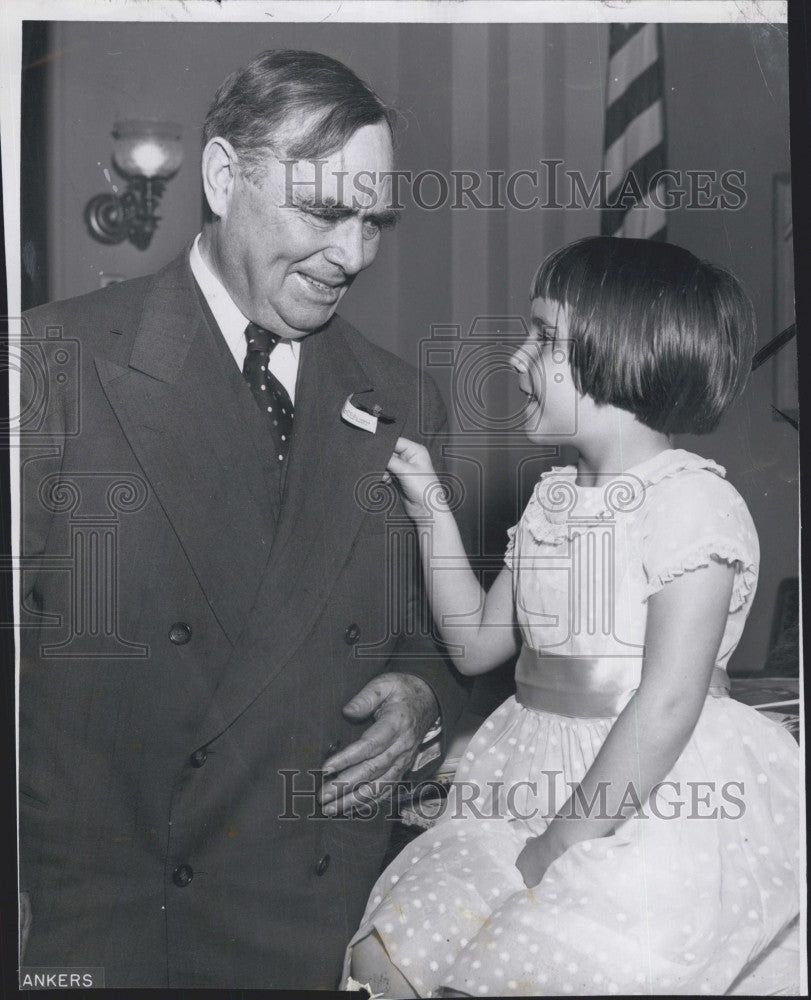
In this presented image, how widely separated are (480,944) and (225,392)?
0.96 m

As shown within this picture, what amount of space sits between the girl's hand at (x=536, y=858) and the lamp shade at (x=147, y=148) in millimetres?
1245

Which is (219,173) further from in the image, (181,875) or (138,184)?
(181,875)

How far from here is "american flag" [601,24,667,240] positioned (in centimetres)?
190

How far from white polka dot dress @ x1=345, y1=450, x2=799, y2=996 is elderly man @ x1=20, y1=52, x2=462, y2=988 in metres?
0.14

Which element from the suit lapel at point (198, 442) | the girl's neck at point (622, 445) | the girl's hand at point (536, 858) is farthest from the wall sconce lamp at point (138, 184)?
the girl's hand at point (536, 858)

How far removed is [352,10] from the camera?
6.26ft

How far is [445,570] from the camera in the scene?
1.90m

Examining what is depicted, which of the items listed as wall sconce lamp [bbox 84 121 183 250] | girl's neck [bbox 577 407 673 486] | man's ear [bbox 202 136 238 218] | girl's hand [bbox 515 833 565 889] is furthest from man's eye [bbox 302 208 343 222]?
girl's hand [bbox 515 833 565 889]

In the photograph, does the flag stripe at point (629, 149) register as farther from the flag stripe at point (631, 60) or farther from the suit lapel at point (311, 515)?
the suit lapel at point (311, 515)

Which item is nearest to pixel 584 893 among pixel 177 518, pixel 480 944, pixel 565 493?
pixel 480 944

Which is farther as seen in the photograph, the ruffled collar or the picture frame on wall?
the picture frame on wall

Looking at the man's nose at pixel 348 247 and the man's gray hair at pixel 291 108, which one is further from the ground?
the man's gray hair at pixel 291 108

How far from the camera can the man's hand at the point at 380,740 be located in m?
1.90

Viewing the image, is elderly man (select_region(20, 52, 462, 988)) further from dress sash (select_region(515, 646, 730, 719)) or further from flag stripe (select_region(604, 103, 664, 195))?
flag stripe (select_region(604, 103, 664, 195))
